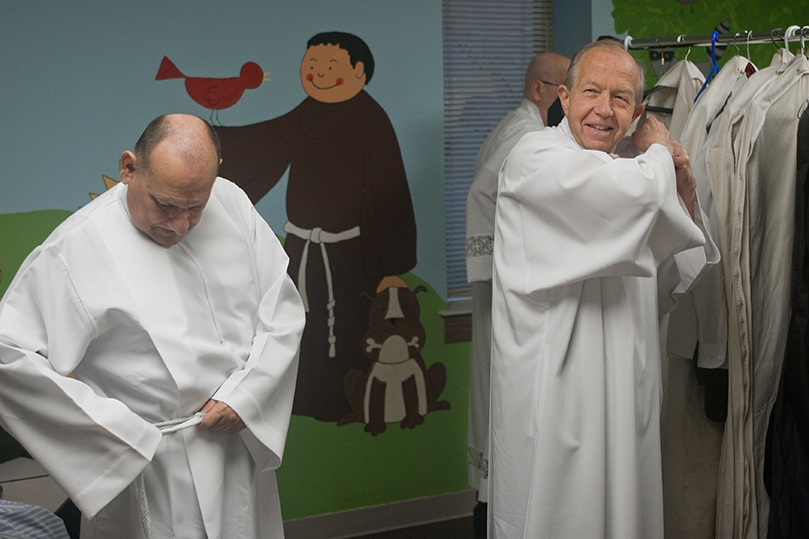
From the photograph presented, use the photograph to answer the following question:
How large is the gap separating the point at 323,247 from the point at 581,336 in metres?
1.47

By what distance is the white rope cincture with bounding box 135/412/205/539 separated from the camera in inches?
63.8

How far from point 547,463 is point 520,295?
0.44 m

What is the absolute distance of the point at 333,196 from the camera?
123 inches

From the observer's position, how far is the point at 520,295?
1.97m

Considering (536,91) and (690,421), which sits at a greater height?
(536,91)

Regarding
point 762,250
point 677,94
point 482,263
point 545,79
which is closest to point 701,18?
point 545,79

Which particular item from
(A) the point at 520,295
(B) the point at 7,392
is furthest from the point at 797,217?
(B) the point at 7,392

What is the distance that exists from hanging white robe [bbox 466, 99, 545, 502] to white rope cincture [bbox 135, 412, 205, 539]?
151 centimetres

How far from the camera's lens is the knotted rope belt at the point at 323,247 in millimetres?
3084

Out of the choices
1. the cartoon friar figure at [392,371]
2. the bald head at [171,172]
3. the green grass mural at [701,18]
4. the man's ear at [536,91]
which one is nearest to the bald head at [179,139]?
the bald head at [171,172]

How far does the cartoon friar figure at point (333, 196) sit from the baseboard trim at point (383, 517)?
44 cm

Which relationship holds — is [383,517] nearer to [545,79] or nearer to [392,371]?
[392,371]

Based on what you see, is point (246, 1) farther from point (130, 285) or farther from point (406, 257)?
point (130, 285)

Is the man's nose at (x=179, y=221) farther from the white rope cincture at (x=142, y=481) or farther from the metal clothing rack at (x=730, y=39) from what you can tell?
the metal clothing rack at (x=730, y=39)
